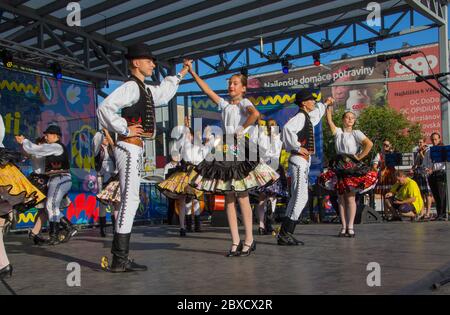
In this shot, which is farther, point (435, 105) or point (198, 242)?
point (435, 105)

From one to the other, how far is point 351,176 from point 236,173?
102 inches

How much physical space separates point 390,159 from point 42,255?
28.8 feet

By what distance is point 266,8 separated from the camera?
1397 centimetres

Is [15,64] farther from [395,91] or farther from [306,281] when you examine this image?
[395,91]

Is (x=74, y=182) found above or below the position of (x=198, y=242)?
above

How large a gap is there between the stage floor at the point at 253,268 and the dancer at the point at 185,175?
1247mm

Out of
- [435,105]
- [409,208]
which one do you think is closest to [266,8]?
[409,208]

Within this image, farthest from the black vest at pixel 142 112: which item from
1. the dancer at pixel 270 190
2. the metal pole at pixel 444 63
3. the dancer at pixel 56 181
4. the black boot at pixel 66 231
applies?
the metal pole at pixel 444 63

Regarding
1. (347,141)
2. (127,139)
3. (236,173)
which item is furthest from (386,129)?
(127,139)

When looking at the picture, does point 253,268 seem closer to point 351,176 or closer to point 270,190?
point 351,176

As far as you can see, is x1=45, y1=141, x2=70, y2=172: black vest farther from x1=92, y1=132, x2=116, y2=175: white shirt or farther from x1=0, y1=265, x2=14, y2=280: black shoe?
x1=0, y1=265, x2=14, y2=280: black shoe

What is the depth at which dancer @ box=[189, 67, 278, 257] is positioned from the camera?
17.9 feet

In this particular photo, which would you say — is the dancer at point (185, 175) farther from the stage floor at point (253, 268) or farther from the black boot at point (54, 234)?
the black boot at point (54, 234)

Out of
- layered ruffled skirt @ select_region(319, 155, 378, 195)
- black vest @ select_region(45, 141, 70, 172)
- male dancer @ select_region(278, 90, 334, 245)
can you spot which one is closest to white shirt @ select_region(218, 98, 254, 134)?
male dancer @ select_region(278, 90, 334, 245)
